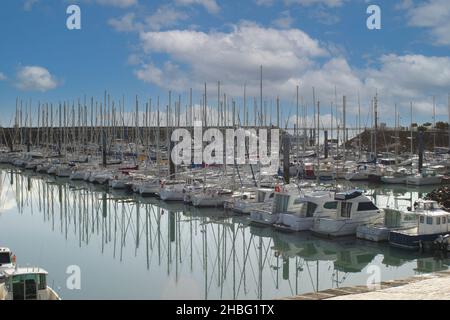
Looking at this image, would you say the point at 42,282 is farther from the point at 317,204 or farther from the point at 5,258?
the point at 317,204

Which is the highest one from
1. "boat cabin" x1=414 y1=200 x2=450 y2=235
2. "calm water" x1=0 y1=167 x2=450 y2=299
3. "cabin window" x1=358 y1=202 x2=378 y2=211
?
"cabin window" x1=358 y1=202 x2=378 y2=211

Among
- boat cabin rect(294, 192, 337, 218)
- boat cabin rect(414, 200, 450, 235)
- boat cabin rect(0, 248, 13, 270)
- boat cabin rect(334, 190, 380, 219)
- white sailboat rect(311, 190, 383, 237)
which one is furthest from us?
boat cabin rect(294, 192, 337, 218)

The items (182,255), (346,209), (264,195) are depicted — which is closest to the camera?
(182,255)

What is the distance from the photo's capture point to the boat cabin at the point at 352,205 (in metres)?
28.0

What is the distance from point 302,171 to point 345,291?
152 ft

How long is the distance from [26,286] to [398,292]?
1045 centimetres

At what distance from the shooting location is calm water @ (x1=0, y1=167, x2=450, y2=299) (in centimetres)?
2030

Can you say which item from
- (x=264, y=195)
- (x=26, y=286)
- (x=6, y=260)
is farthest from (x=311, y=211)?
(x=26, y=286)

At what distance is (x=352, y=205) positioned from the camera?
28.0m

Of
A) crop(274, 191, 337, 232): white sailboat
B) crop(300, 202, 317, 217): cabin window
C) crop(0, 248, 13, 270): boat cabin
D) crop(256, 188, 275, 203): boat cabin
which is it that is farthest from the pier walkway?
crop(256, 188, 275, 203): boat cabin

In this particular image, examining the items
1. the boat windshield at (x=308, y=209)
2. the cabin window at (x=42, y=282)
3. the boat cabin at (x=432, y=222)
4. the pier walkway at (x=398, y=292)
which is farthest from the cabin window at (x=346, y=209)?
the cabin window at (x=42, y=282)

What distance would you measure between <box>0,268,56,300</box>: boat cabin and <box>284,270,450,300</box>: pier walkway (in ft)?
23.7

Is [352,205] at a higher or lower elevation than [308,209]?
higher

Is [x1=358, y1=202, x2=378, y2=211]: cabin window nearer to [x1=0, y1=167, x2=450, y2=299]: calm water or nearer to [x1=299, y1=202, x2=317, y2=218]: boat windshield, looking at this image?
[x1=0, y1=167, x2=450, y2=299]: calm water
